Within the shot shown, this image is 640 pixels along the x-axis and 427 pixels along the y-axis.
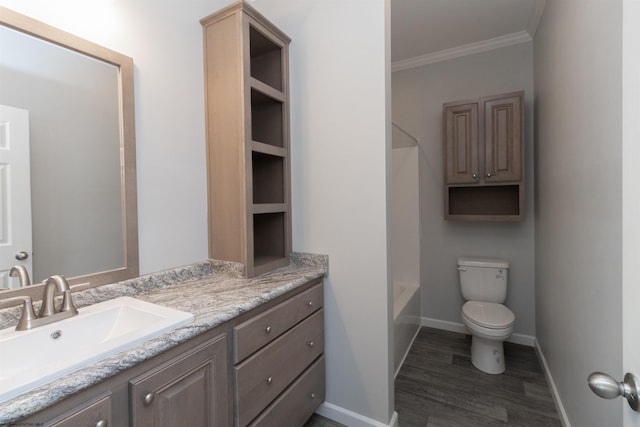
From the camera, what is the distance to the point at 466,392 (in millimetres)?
1941

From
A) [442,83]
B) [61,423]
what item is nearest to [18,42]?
[61,423]

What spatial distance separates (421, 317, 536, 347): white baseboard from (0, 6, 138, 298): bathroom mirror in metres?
2.66

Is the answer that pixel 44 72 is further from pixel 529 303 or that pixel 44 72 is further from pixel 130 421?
pixel 529 303

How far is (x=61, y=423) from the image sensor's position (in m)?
0.66

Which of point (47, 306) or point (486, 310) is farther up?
point (47, 306)

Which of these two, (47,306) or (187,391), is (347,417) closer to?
(187,391)

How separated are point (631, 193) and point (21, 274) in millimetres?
1719

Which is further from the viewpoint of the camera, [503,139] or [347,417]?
[503,139]

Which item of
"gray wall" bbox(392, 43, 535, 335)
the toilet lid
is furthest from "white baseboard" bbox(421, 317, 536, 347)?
the toilet lid

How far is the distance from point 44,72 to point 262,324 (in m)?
1.28

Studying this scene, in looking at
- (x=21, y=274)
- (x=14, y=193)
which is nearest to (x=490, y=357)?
(x=21, y=274)

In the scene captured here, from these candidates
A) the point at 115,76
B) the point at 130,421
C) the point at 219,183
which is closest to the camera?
the point at 130,421

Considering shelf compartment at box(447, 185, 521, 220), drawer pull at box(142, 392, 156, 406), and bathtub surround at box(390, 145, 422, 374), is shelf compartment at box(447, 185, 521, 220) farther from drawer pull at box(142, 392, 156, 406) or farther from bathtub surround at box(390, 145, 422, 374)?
drawer pull at box(142, 392, 156, 406)

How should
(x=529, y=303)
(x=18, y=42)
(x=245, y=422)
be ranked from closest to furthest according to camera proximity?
(x=18, y=42) → (x=245, y=422) → (x=529, y=303)
